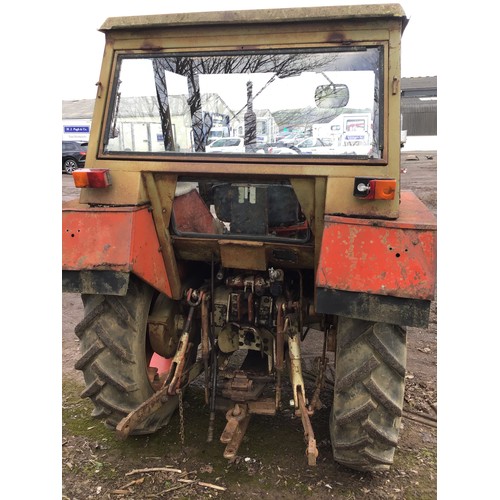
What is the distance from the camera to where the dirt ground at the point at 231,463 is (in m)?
2.78

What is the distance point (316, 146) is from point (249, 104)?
47 cm

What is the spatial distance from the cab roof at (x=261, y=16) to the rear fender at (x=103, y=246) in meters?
1.05

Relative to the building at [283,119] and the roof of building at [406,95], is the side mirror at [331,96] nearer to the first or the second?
the building at [283,119]

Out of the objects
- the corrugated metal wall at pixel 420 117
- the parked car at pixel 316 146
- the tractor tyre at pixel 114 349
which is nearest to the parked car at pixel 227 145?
the parked car at pixel 316 146

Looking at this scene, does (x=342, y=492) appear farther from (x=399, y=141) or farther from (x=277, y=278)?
(x=399, y=141)

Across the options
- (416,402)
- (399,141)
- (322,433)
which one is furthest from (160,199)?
(416,402)

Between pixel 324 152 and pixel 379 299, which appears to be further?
pixel 324 152

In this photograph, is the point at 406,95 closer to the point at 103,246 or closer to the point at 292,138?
the point at 292,138

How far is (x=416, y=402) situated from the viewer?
369 cm

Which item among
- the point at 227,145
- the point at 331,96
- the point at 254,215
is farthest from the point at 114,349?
the point at 331,96

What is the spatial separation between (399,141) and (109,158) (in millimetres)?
1643

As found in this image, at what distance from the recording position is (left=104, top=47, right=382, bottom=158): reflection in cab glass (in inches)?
103

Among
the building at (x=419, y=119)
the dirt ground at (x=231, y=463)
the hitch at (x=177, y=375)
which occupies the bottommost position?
the dirt ground at (x=231, y=463)

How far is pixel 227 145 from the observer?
9.14ft
